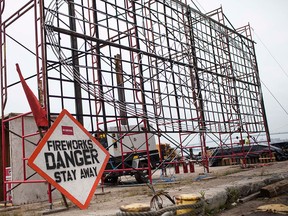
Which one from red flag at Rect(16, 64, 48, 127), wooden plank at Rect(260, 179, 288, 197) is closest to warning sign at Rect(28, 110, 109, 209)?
red flag at Rect(16, 64, 48, 127)

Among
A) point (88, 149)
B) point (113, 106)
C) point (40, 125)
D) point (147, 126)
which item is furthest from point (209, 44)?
point (88, 149)

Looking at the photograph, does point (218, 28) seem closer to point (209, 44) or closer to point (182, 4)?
point (209, 44)

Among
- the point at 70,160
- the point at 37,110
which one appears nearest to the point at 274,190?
the point at 70,160

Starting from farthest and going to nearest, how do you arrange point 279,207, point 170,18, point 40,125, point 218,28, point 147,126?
point 218,28 < point 170,18 < point 147,126 < point 40,125 < point 279,207

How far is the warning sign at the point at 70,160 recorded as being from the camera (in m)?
3.37

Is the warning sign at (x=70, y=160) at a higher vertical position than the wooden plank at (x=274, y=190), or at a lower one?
higher

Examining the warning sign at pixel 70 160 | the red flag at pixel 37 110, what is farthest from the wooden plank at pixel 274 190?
the red flag at pixel 37 110

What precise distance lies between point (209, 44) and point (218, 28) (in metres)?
1.87

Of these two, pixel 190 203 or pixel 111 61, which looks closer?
pixel 190 203

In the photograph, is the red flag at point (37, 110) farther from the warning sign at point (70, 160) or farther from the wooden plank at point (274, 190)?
the wooden plank at point (274, 190)

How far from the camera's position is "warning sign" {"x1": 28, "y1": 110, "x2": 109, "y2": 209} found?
3.37 m

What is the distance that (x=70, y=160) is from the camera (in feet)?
12.0

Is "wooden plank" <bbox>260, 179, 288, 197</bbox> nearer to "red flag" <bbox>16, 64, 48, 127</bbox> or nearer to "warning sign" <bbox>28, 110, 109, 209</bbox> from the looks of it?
"warning sign" <bbox>28, 110, 109, 209</bbox>

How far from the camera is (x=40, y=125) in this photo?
5758 millimetres
